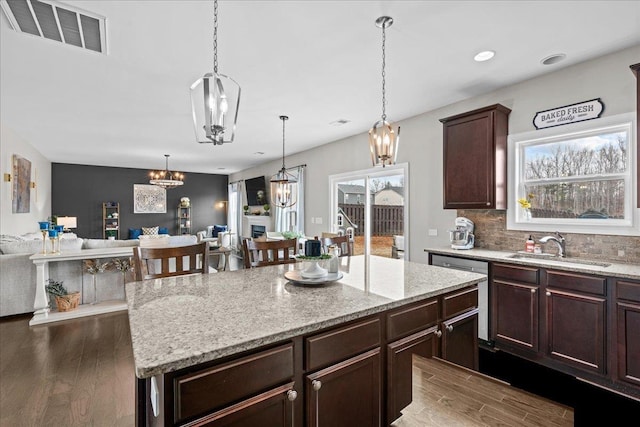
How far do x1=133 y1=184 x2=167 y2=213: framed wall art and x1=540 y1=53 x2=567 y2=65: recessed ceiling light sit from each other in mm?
9991

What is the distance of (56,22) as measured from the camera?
225 centimetres

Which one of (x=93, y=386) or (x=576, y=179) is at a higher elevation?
(x=576, y=179)

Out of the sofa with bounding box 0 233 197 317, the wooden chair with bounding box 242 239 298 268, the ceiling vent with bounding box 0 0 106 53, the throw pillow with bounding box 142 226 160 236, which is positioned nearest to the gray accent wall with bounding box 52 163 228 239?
the throw pillow with bounding box 142 226 160 236

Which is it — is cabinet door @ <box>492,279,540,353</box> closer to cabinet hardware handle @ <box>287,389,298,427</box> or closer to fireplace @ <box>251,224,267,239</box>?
cabinet hardware handle @ <box>287,389,298,427</box>

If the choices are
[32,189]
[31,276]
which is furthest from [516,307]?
[32,189]

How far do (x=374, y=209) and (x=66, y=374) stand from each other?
4302 millimetres

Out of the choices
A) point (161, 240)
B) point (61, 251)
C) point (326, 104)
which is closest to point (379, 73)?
point (326, 104)

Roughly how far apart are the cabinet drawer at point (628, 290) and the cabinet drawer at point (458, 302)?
122 cm

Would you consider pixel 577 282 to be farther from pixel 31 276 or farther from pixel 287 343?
pixel 31 276

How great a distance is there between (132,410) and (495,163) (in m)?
3.79

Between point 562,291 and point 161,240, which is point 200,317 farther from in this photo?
point 161,240

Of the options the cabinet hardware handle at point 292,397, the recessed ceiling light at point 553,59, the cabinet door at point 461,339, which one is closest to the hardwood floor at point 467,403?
the cabinet door at point 461,339

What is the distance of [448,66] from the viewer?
300cm

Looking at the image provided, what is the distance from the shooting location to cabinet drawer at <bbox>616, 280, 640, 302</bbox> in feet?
7.35
